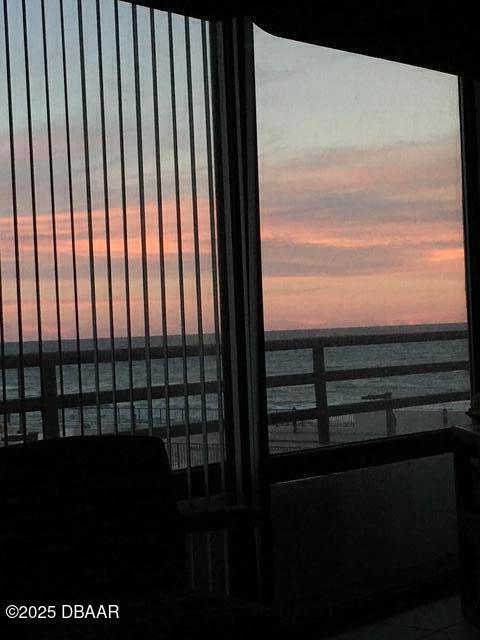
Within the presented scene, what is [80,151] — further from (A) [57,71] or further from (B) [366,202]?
(B) [366,202]

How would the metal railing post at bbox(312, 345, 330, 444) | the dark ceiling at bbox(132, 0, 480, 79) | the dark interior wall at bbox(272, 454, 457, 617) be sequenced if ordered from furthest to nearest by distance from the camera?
the metal railing post at bbox(312, 345, 330, 444)
the dark interior wall at bbox(272, 454, 457, 617)
the dark ceiling at bbox(132, 0, 480, 79)

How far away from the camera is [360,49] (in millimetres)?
3760

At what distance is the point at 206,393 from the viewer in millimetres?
3260

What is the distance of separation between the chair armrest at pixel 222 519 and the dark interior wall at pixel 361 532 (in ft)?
3.21

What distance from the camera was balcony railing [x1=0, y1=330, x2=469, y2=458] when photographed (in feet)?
9.11

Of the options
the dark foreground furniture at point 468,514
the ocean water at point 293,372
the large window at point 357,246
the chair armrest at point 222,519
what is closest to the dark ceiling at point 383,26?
the large window at point 357,246

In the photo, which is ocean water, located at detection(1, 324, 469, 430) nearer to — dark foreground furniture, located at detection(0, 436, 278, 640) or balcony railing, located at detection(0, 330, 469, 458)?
balcony railing, located at detection(0, 330, 469, 458)

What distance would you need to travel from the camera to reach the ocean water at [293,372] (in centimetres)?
283

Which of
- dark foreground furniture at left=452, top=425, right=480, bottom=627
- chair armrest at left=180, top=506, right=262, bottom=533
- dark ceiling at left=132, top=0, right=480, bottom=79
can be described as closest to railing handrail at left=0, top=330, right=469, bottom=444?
dark foreground furniture at left=452, top=425, right=480, bottom=627

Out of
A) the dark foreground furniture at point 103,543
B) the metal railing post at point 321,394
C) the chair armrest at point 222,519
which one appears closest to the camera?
the dark foreground furniture at point 103,543

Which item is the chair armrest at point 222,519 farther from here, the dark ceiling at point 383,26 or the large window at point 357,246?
the dark ceiling at point 383,26

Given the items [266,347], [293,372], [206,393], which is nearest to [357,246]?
[293,372]

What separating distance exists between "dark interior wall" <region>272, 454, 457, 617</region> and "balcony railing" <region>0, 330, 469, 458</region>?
20 cm

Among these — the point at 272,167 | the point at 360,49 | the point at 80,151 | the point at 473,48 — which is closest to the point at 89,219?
the point at 80,151
